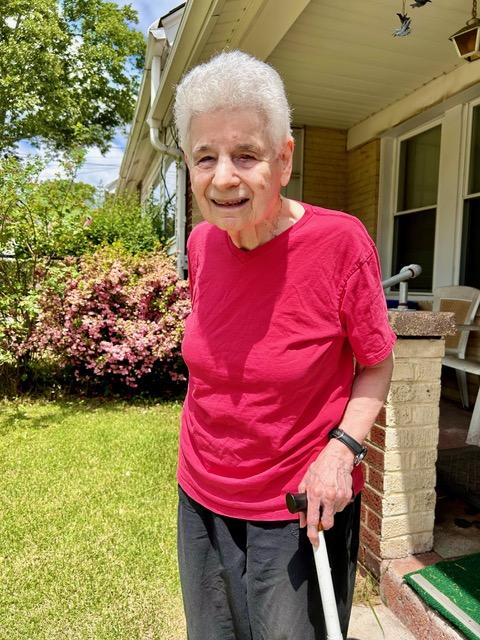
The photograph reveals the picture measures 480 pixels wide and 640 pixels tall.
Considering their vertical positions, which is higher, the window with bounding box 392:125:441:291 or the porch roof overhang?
the porch roof overhang

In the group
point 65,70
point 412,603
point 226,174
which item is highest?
point 65,70

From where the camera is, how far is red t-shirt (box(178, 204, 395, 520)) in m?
1.21

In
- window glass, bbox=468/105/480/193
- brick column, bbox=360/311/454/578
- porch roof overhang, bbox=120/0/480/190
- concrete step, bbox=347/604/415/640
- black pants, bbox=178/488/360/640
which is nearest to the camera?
black pants, bbox=178/488/360/640

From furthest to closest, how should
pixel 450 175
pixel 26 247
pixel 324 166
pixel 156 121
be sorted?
1. pixel 156 121
2. pixel 324 166
3. pixel 26 247
4. pixel 450 175

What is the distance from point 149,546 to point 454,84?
457cm

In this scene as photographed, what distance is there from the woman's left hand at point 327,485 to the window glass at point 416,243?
4.71 meters

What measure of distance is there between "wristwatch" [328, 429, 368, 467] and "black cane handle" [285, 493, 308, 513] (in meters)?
0.15

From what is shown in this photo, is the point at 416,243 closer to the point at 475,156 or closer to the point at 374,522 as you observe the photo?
the point at 475,156

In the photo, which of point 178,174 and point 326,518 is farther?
point 178,174

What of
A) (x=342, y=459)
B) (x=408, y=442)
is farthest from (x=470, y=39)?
(x=342, y=459)

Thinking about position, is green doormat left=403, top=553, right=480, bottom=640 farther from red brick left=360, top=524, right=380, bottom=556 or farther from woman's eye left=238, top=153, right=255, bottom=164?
woman's eye left=238, top=153, right=255, bottom=164

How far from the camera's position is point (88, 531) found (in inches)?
118

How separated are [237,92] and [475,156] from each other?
4.44 meters

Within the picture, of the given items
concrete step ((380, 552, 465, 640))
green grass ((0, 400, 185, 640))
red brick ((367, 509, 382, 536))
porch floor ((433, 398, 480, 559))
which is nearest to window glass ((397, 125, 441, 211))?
porch floor ((433, 398, 480, 559))
